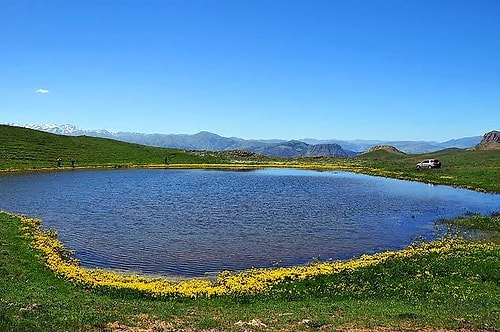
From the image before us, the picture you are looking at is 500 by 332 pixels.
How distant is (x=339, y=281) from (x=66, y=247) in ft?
76.7

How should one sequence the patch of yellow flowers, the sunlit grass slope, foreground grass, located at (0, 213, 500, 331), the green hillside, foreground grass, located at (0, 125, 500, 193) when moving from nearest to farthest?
foreground grass, located at (0, 213, 500, 331) < the patch of yellow flowers < the sunlit grass slope < foreground grass, located at (0, 125, 500, 193) < the green hillside

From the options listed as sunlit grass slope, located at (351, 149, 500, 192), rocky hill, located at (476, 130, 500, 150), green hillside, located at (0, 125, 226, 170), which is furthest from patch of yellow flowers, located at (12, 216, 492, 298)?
rocky hill, located at (476, 130, 500, 150)

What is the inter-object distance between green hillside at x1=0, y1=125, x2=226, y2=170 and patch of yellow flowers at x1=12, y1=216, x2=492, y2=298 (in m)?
81.3

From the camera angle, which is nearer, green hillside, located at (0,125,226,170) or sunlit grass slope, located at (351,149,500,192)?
sunlit grass slope, located at (351,149,500,192)

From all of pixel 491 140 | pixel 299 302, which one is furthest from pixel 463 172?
pixel 491 140

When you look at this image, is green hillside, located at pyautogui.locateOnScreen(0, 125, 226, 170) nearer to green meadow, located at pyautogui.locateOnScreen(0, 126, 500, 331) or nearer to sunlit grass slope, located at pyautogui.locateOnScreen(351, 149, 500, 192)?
sunlit grass slope, located at pyautogui.locateOnScreen(351, 149, 500, 192)

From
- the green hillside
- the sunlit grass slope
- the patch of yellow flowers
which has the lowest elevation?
the patch of yellow flowers

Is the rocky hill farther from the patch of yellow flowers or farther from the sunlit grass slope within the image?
the patch of yellow flowers

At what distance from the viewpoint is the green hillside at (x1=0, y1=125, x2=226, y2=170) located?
374ft

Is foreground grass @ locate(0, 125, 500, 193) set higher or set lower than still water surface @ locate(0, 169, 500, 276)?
higher

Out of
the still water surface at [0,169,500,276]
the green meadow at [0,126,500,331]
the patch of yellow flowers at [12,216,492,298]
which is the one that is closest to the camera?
the green meadow at [0,126,500,331]

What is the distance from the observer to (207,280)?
2936 centimetres

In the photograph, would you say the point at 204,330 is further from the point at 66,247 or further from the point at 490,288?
the point at 66,247

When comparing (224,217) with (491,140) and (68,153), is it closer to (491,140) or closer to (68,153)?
(68,153)
